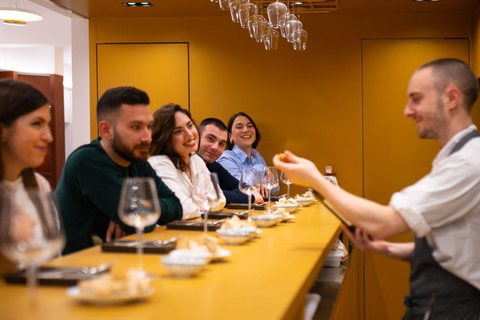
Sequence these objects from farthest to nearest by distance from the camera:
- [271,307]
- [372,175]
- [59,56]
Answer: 1. [59,56]
2. [372,175]
3. [271,307]

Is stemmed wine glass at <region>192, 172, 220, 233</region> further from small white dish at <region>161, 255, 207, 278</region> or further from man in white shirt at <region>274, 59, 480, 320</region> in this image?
small white dish at <region>161, 255, 207, 278</region>

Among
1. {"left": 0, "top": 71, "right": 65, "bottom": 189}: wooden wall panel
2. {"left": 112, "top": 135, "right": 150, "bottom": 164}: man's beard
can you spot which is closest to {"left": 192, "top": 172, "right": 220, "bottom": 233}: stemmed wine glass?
{"left": 112, "top": 135, "right": 150, "bottom": 164}: man's beard

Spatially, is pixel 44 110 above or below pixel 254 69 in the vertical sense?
below

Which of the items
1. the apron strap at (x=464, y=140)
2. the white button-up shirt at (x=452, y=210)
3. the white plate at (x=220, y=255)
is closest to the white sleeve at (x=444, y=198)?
the white button-up shirt at (x=452, y=210)

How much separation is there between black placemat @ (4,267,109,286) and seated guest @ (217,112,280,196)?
3.83 metres

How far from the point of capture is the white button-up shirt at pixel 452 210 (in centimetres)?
178

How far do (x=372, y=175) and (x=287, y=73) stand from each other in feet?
4.37

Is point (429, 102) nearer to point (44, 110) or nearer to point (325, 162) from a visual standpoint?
point (44, 110)

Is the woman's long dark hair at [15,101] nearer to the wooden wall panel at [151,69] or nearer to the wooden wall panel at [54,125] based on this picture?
the wooden wall panel at [151,69]

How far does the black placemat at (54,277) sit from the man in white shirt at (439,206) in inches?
34.2

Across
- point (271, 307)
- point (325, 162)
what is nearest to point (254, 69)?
point (325, 162)

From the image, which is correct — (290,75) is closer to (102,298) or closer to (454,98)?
(454,98)

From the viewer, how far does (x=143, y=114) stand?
2723mm

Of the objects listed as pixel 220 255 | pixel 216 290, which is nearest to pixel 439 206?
pixel 220 255
